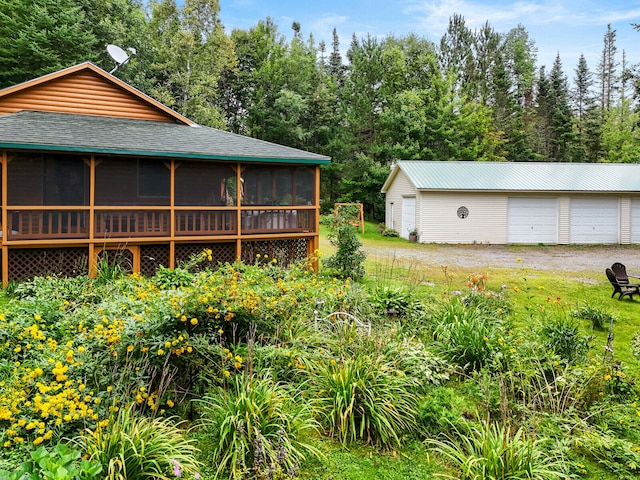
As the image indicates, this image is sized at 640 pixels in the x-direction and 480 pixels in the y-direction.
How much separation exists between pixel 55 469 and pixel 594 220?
2212 centimetres

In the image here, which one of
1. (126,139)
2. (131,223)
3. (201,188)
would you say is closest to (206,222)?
(131,223)

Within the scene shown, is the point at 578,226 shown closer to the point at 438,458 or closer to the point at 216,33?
the point at 438,458

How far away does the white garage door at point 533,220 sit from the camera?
19.8 m

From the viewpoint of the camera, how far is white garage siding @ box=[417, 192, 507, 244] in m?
19.5

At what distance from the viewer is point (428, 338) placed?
577cm

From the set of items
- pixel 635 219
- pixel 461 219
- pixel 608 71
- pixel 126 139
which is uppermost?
pixel 608 71

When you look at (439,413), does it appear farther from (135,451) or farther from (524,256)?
(524,256)

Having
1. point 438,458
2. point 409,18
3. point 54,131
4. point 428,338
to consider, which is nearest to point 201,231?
point 54,131

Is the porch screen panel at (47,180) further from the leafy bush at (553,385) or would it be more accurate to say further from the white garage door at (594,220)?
the white garage door at (594,220)

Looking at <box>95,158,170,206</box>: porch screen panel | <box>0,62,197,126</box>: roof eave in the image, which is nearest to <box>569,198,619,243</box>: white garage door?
<box>0,62,197,126</box>: roof eave

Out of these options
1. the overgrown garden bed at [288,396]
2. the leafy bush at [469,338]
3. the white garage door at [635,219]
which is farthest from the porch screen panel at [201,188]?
the white garage door at [635,219]

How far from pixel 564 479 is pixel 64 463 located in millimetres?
3411

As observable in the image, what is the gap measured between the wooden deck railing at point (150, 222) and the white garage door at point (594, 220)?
45.5 feet

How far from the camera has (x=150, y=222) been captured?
1038 cm
